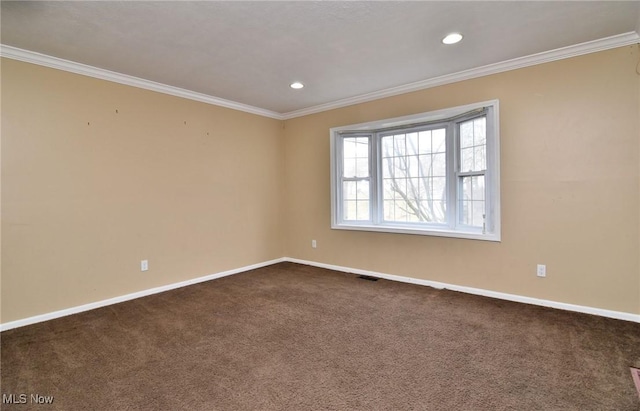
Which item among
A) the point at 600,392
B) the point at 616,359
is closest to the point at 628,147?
the point at 616,359

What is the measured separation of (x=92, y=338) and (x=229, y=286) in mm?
1611

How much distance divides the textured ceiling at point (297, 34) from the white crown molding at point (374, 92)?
0.10m

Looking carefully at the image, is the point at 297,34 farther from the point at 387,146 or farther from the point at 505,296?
the point at 505,296

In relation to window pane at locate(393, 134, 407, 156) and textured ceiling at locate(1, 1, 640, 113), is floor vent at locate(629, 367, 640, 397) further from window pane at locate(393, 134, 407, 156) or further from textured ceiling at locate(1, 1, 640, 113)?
window pane at locate(393, 134, 407, 156)

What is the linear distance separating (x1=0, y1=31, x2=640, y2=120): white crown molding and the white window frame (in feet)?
1.13

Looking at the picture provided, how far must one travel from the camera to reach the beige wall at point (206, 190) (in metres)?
2.88

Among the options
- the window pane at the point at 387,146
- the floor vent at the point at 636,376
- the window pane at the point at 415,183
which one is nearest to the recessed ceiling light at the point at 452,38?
the window pane at the point at 415,183

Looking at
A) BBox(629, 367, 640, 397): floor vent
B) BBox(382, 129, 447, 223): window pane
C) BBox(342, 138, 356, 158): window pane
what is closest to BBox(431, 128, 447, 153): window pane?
BBox(382, 129, 447, 223): window pane

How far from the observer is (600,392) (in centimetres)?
186

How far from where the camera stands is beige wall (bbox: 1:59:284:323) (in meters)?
2.93

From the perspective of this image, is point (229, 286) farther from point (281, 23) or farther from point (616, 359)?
point (616, 359)

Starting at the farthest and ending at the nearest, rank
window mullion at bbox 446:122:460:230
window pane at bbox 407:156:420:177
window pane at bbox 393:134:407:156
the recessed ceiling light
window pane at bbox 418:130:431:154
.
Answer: window pane at bbox 393:134:407:156 → window pane at bbox 407:156:420:177 → window pane at bbox 418:130:431:154 → window mullion at bbox 446:122:460:230 → the recessed ceiling light

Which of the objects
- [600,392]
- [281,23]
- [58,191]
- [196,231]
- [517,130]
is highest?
[281,23]

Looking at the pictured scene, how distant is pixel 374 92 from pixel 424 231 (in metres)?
1.98
